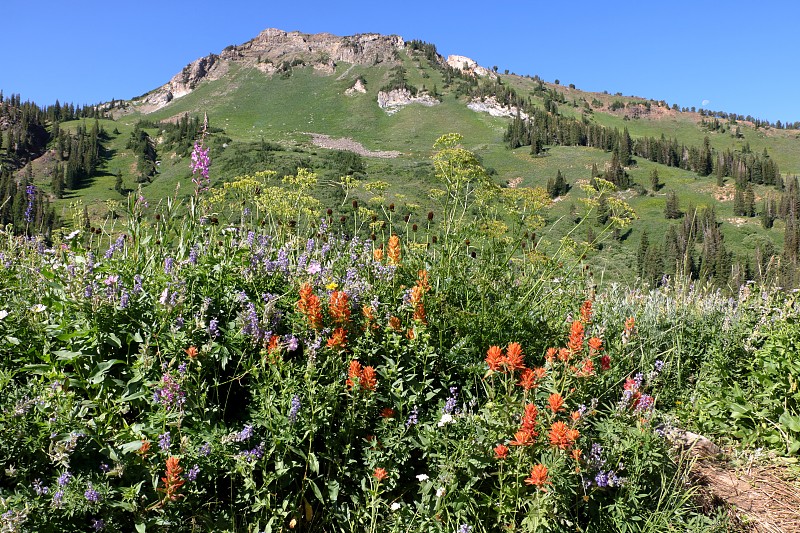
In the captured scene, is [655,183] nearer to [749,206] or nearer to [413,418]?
[749,206]

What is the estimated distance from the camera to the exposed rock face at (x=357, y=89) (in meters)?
121

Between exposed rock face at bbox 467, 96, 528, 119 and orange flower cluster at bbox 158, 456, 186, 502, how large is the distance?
107m

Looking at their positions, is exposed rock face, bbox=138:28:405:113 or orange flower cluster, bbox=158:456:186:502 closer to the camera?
orange flower cluster, bbox=158:456:186:502

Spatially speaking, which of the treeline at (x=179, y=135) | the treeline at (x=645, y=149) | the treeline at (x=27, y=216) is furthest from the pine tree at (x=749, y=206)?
the treeline at (x=179, y=135)

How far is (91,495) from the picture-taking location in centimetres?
184

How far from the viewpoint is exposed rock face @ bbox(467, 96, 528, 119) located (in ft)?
338

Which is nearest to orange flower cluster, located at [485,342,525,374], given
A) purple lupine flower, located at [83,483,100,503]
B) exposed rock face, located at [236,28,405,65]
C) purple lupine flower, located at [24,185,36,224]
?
purple lupine flower, located at [83,483,100,503]

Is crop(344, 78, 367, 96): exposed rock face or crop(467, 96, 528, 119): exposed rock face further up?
crop(344, 78, 367, 96): exposed rock face

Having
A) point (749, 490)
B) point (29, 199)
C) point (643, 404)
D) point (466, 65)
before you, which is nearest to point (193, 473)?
point (643, 404)

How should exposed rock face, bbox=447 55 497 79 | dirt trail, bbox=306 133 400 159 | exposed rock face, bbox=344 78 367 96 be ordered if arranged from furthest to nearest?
exposed rock face, bbox=447 55 497 79, exposed rock face, bbox=344 78 367 96, dirt trail, bbox=306 133 400 159

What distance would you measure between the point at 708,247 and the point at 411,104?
84.1 metres

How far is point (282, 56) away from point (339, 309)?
531 ft

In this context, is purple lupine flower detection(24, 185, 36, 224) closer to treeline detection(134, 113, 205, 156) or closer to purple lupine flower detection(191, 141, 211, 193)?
purple lupine flower detection(191, 141, 211, 193)

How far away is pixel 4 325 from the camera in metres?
2.65
